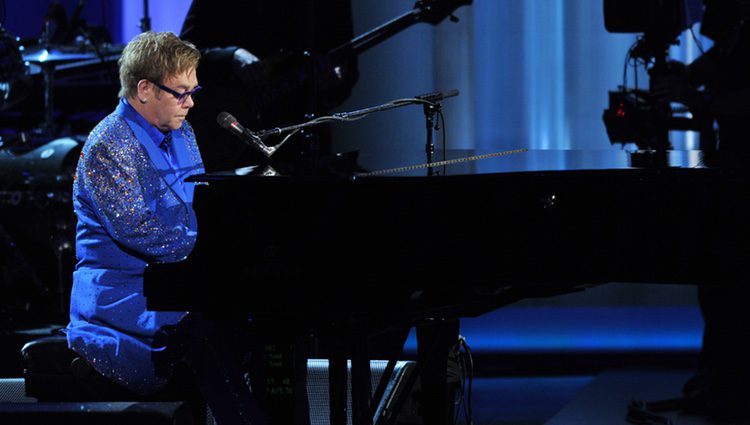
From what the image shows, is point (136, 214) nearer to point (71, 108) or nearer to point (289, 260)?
point (289, 260)

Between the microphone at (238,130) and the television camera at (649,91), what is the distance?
226 centimetres

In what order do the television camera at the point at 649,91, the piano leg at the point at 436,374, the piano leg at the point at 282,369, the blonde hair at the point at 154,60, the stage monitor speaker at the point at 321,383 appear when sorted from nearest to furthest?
the piano leg at the point at 282,369 → the blonde hair at the point at 154,60 → the piano leg at the point at 436,374 → the stage monitor speaker at the point at 321,383 → the television camera at the point at 649,91

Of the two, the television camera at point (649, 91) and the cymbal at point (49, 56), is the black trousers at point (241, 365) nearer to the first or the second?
the television camera at point (649, 91)

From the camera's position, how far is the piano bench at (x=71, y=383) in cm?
281

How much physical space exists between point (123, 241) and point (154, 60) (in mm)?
467

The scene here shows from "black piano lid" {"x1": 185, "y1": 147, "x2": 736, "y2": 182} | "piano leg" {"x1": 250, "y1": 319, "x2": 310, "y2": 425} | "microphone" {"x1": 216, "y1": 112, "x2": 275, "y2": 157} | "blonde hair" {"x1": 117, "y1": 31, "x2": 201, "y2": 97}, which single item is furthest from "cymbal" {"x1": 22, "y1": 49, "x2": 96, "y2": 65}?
"piano leg" {"x1": 250, "y1": 319, "x2": 310, "y2": 425}

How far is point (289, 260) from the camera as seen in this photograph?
250 cm

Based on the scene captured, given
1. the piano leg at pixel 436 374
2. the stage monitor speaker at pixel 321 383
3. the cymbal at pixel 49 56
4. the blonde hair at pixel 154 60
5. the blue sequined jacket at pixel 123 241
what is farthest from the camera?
the cymbal at pixel 49 56

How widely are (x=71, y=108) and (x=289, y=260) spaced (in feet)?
12.8

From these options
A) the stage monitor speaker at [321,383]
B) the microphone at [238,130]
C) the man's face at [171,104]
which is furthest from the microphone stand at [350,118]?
→ the stage monitor speaker at [321,383]

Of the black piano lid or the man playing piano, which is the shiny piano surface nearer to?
the black piano lid

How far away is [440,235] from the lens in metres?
2.56

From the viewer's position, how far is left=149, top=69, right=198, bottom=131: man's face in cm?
292

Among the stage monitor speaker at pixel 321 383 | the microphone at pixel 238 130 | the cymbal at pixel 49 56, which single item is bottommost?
the stage monitor speaker at pixel 321 383
